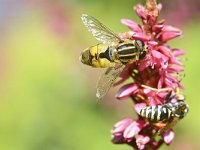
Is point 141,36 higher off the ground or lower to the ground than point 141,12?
lower

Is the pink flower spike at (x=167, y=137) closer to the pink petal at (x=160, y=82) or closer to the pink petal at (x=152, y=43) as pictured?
the pink petal at (x=160, y=82)

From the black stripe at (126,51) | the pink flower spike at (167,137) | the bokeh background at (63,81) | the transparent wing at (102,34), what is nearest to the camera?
the pink flower spike at (167,137)

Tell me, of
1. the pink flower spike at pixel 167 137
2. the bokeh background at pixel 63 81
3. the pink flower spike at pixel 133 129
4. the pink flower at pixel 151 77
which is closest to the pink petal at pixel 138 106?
the pink flower at pixel 151 77

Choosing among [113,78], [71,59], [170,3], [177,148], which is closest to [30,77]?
[71,59]

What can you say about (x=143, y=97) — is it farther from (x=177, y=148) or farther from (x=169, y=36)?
(x=177, y=148)

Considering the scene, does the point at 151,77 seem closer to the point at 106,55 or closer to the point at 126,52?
the point at 126,52

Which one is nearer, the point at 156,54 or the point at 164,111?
the point at 156,54

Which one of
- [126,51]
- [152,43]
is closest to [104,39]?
[126,51]
